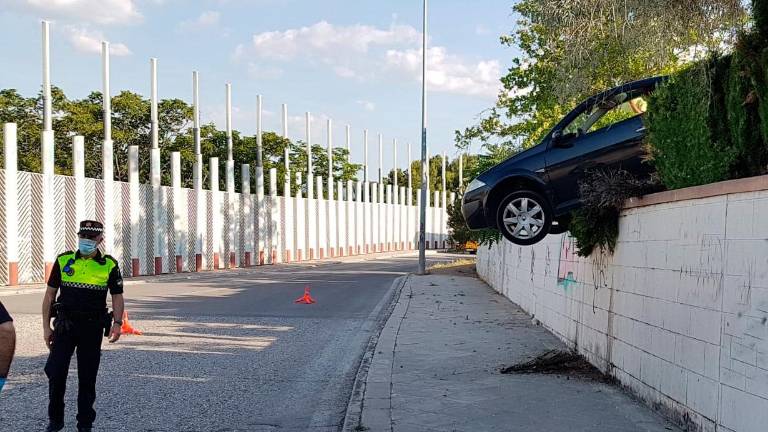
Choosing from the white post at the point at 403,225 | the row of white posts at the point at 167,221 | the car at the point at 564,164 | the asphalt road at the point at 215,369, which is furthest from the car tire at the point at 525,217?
the white post at the point at 403,225

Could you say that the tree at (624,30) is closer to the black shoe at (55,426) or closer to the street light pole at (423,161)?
the black shoe at (55,426)

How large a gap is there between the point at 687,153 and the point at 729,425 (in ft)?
8.75

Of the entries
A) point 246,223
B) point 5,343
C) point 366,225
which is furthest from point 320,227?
point 5,343

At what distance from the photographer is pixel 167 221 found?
37250 mm

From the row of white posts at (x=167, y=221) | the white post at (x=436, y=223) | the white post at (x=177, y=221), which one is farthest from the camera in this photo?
the white post at (x=436, y=223)

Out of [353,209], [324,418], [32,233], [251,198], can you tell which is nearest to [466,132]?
[32,233]

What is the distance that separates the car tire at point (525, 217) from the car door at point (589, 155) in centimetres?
20

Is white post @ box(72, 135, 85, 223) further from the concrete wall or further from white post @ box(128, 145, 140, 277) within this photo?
the concrete wall

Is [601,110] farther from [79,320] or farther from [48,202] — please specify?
[48,202]

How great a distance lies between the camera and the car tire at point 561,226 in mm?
10766

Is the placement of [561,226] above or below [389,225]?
above

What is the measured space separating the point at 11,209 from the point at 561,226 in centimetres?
1978

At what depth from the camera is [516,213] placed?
1070 cm

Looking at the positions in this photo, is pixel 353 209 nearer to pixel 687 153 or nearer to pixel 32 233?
pixel 32 233
